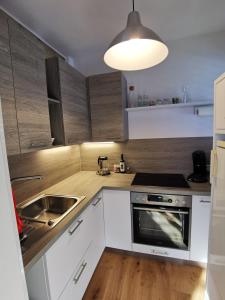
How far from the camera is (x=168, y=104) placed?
1.87 meters

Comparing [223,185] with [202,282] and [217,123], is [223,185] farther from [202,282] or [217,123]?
[202,282]

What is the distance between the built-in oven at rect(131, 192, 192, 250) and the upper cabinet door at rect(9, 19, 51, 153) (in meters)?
1.08

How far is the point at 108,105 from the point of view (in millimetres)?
1971

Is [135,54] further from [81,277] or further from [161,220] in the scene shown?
[81,277]

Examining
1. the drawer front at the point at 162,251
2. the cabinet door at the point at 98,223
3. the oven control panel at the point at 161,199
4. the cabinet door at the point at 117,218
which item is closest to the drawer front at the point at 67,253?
the cabinet door at the point at 98,223

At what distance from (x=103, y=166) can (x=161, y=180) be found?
0.84 metres

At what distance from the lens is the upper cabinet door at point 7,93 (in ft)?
3.10

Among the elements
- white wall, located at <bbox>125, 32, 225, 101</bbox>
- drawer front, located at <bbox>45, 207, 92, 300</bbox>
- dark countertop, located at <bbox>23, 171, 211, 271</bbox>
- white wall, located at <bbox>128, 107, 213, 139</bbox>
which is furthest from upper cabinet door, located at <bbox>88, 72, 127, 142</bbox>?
drawer front, located at <bbox>45, 207, 92, 300</bbox>

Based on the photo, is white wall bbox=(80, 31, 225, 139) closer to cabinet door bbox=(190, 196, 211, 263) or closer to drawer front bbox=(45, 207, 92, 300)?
cabinet door bbox=(190, 196, 211, 263)

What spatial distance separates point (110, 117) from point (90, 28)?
0.93m

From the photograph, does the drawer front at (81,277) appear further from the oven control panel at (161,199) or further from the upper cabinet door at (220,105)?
the upper cabinet door at (220,105)

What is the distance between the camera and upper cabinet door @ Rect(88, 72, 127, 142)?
1.92 meters

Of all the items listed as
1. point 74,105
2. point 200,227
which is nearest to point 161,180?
point 200,227

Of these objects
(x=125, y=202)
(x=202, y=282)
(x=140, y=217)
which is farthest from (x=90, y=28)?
(x=202, y=282)
